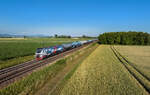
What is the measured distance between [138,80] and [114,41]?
76224mm

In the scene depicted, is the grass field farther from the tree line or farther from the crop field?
the tree line

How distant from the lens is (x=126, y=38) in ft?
254

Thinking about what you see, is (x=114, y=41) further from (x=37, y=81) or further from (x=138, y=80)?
(x=37, y=81)

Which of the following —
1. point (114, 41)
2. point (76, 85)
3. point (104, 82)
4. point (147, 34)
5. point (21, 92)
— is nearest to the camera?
point (21, 92)

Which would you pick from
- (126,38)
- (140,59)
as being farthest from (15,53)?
(126,38)

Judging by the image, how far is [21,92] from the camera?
8781 millimetres

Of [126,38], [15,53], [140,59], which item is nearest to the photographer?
[140,59]

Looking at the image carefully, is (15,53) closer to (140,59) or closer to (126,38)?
(140,59)

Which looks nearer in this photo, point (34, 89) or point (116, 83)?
point (34, 89)

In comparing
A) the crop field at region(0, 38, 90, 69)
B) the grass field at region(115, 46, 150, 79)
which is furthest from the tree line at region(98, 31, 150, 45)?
the crop field at region(0, 38, 90, 69)

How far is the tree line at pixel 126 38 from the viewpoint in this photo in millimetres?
74525

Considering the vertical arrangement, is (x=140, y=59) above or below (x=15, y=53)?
below

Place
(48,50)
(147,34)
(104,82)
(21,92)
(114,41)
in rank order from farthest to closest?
1. (114,41)
2. (147,34)
3. (48,50)
4. (104,82)
5. (21,92)

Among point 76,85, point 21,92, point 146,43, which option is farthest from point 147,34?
point 21,92
